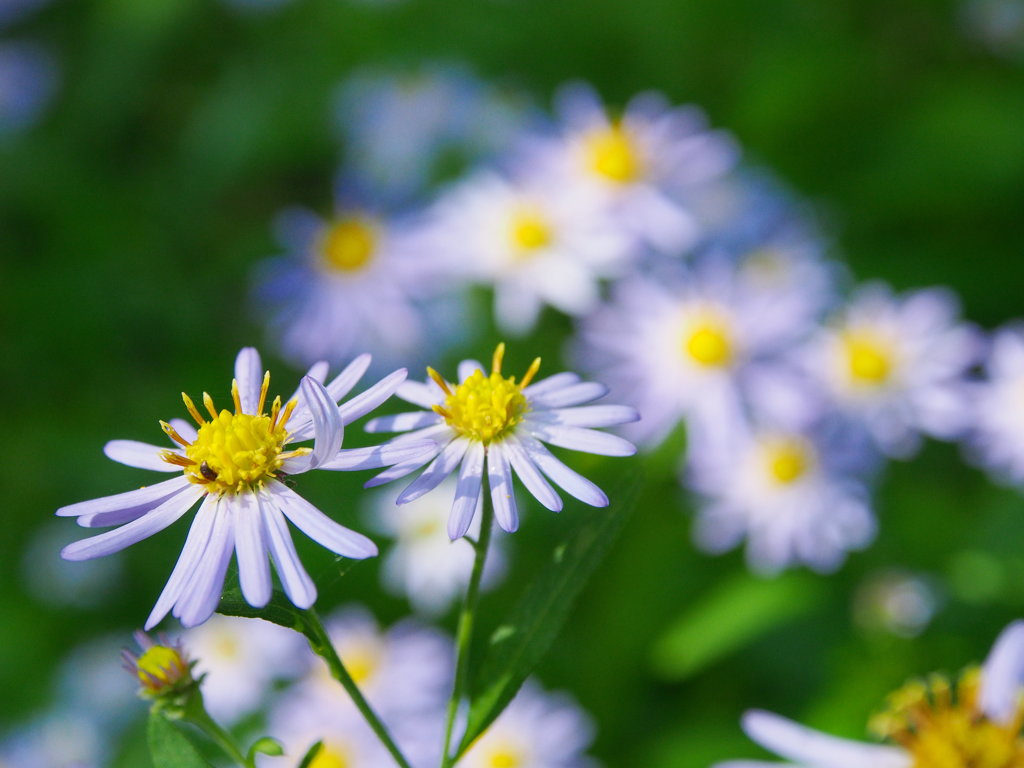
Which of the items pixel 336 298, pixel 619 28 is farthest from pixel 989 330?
pixel 336 298

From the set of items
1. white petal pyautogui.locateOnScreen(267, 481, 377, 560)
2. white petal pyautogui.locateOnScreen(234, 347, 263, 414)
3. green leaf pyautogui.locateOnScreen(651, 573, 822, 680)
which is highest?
green leaf pyautogui.locateOnScreen(651, 573, 822, 680)

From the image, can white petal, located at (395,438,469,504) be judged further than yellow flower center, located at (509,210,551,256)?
No

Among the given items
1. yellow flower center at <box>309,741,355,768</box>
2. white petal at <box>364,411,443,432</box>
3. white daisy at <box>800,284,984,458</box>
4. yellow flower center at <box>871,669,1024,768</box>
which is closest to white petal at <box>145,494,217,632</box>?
white petal at <box>364,411,443,432</box>

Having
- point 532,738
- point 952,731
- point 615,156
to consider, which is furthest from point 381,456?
point 615,156

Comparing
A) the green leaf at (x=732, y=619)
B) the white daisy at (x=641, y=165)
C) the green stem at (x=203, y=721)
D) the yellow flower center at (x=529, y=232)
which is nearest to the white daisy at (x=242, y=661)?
the green leaf at (x=732, y=619)

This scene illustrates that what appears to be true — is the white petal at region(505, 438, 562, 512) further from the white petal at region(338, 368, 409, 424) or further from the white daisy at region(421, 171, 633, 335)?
the white daisy at region(421, 171, 633, 335)

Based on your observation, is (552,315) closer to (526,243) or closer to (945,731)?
(526,243)

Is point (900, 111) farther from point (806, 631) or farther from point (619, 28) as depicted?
point (806, 631)
